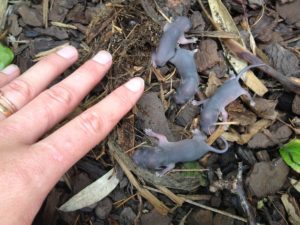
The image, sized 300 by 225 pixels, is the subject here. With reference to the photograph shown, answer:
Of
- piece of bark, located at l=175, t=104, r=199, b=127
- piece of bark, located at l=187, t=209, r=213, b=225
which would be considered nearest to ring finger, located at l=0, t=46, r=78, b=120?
piece of bark, located at l=175, t=104, r=199, b=127

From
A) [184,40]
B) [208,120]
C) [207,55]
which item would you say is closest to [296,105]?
[208,120]

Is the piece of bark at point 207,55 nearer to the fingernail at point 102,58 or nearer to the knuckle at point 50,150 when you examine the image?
the fingernail at point 102,58

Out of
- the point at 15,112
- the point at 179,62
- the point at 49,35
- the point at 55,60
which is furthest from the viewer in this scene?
the point at 49,35

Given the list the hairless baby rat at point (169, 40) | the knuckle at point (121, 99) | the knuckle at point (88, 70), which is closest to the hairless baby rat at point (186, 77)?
the hairless baby rat at point (169, 40)

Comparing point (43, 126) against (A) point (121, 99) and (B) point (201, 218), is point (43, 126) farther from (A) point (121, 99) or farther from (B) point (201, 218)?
(B) point (201, 218)

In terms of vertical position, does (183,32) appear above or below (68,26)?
below

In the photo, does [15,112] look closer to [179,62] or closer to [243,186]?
[179,62]

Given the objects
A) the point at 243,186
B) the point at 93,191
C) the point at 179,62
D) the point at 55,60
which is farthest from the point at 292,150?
the point at 55,60
